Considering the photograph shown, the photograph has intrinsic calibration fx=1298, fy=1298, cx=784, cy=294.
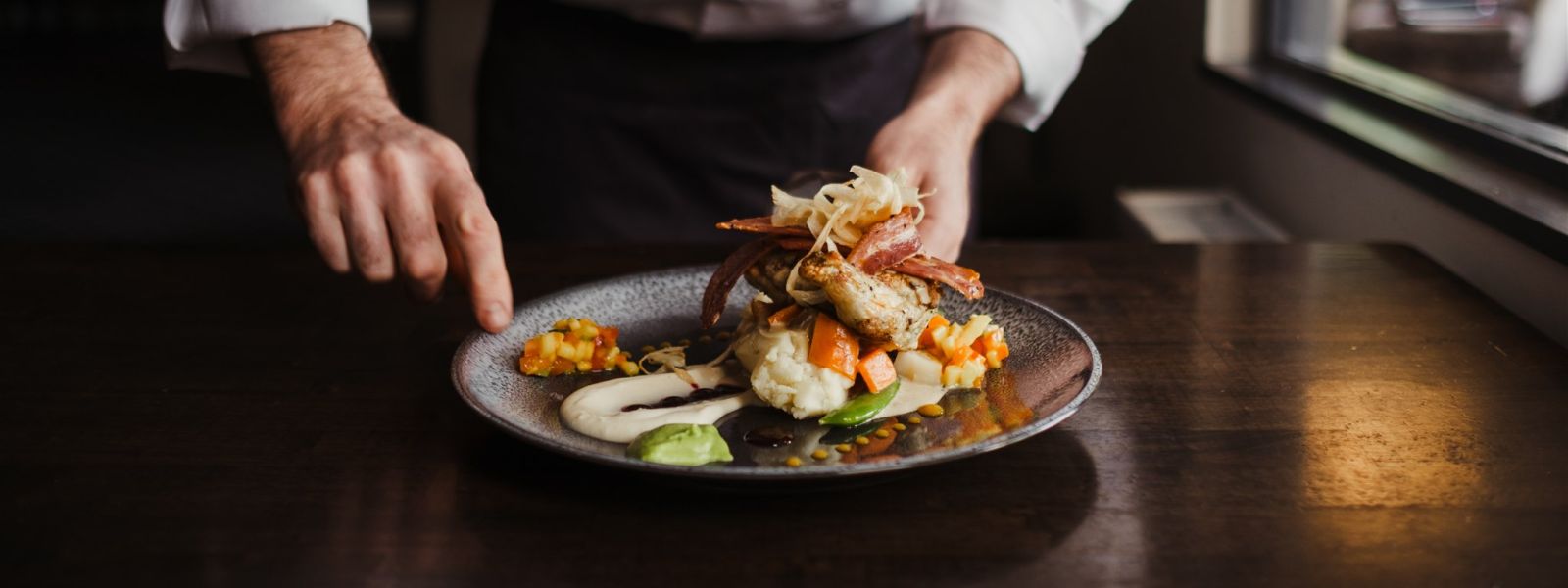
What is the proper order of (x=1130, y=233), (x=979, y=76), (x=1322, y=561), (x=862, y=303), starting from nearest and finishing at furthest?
(x=1322, y=561)
(x=862, y=303)
(x=979, y=76)
(x=1130, y=233)

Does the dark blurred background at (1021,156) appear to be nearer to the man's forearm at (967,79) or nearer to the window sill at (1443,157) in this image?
the window sill at (1443,157)

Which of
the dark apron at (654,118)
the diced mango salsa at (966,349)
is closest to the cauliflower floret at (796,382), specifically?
the diced mango salsa at (966,349)

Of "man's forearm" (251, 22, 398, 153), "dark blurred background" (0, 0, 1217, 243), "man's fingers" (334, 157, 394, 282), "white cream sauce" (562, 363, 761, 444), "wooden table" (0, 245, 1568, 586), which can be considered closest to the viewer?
"wooden table" (0, 245, 1568, 586)

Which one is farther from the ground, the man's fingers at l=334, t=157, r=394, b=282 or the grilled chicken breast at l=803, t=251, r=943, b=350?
the man's fingers at l=334, t=157, r=394, b=282

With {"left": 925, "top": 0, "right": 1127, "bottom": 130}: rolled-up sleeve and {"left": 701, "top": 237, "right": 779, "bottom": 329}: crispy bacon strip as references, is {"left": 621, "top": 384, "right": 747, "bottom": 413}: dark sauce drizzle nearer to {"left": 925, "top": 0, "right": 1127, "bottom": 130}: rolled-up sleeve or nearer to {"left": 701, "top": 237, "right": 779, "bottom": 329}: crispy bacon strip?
{"left": 701, "top": 237, "right": 779, "bottom": 329}: crispy bacon strip

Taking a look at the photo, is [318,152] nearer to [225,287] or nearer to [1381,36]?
[225,287]

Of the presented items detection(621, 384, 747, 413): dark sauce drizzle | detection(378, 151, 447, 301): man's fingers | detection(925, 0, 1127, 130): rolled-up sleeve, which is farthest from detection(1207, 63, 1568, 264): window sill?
detection(378, 151, 447, 301): man's fingers

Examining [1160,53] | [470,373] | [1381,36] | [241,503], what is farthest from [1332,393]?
[1160,53]
